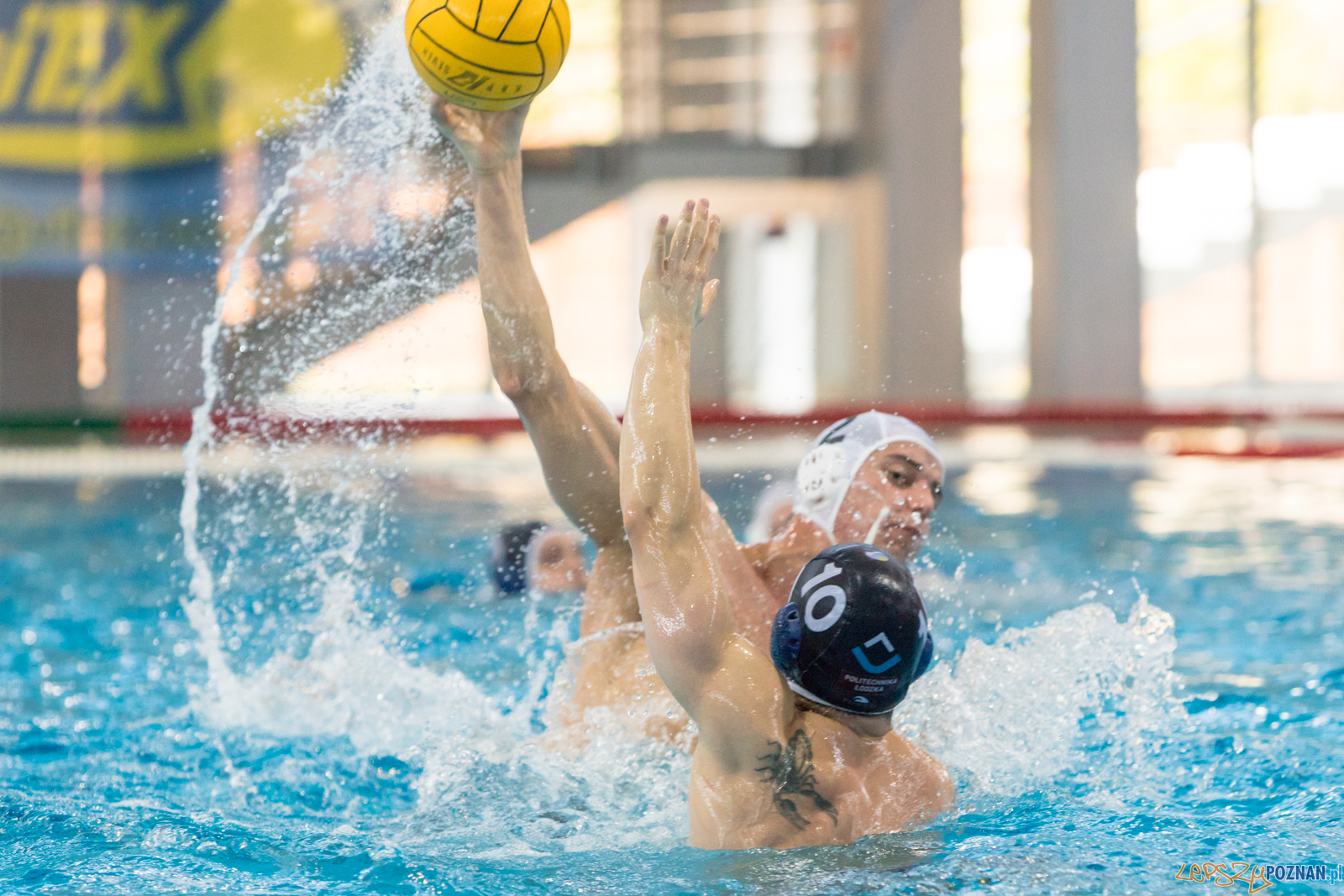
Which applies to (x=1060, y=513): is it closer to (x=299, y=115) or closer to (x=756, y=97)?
(x=299, y=115)

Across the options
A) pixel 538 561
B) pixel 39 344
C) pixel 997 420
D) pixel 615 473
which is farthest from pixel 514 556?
pixel 39 344

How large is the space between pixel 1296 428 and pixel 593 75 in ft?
27.5

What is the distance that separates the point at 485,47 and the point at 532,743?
1.36 m

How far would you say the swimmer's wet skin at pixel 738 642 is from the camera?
1.78m

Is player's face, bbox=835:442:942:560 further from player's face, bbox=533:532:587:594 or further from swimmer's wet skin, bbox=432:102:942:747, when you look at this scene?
player's face, bbox=533:532:587:594

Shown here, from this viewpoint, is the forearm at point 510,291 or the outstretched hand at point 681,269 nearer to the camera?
the outstretched hand at point 681,269

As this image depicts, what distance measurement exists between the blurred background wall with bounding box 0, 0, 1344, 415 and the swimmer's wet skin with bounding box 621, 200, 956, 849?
8.00 metres

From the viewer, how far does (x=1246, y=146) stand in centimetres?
1359

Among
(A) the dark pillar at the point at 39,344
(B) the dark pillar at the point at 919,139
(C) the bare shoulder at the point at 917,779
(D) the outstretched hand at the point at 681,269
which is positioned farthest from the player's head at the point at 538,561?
(A) the dark pillar at the point at 39,344

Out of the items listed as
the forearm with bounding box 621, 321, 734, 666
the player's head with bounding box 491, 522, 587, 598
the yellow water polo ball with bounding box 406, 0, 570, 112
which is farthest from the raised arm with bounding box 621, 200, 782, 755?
the player's head with bounding box 491, 522, 587, 598

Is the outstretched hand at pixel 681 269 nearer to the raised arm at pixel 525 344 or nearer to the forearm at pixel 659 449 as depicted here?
the forearm at pixel 659 449

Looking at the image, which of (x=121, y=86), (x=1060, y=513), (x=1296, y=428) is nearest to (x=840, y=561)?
(x=1060, y=513)

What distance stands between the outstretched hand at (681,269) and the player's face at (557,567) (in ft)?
7.51

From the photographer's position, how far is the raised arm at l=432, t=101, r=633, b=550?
2.46m
